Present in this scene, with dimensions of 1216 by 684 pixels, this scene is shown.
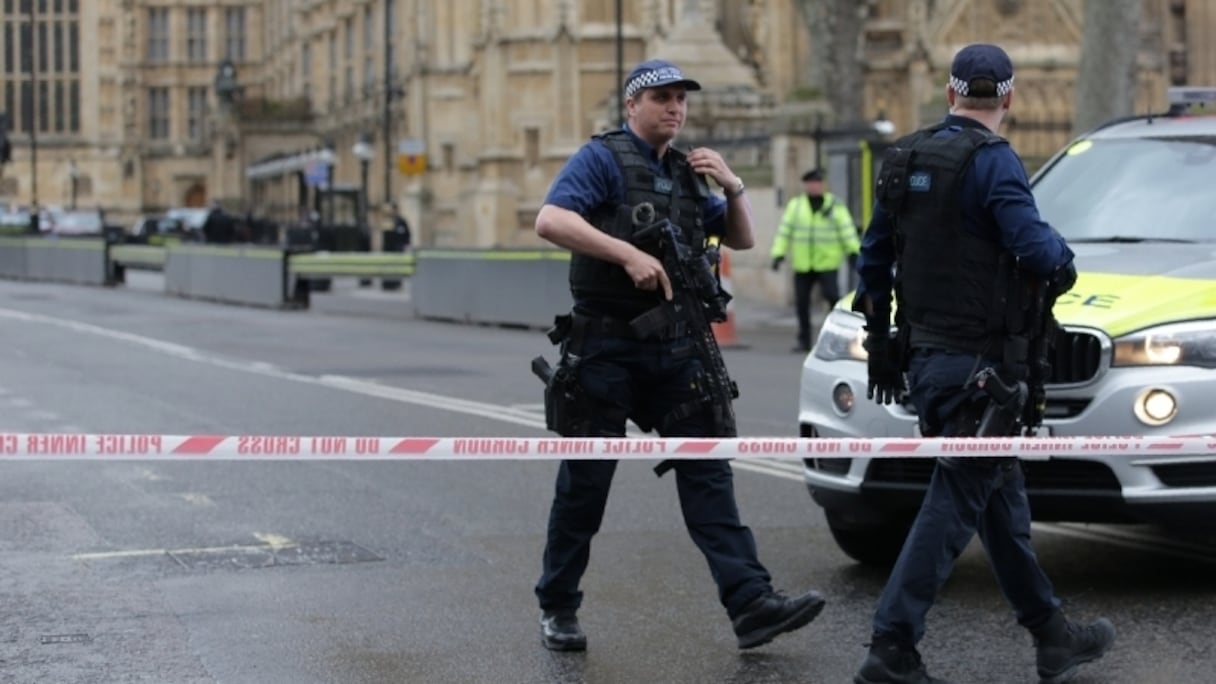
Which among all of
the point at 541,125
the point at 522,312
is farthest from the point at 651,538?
the point at 541,125

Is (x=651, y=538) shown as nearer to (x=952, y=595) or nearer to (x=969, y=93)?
(x=952, y=595)

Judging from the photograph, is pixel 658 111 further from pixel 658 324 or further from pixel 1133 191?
pixel 1133 191

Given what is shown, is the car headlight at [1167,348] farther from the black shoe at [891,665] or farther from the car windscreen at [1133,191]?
the black shoe at [891,665]

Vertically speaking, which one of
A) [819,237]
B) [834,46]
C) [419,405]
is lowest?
[419,405]

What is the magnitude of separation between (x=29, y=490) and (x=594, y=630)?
472cm

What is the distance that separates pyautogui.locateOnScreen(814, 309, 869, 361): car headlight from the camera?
29.6 ft

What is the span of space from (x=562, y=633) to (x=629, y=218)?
4.59 feet

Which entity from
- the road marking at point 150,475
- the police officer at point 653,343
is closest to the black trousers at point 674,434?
the police officer at point 653,343

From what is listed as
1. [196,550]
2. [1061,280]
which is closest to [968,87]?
[1061,280]

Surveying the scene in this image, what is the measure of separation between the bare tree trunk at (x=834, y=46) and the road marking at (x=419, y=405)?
1321cm

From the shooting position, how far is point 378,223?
217 feet

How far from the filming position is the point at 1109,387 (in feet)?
27.1

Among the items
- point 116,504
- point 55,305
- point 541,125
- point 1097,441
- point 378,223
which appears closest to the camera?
point 1097,441

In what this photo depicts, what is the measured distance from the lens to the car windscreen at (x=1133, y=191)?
966 cm
